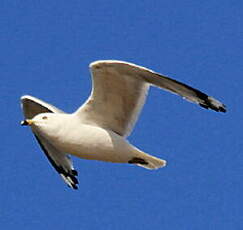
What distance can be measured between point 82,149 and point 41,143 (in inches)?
84.0

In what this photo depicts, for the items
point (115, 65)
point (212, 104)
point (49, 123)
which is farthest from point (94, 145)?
point (212, 104)

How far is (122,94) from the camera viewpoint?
10.8 meters

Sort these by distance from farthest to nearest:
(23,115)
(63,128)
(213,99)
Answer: (23,115) → (63,128) → (213,99)

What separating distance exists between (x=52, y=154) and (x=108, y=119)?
6.29 ft

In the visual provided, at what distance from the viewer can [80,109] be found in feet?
36.0

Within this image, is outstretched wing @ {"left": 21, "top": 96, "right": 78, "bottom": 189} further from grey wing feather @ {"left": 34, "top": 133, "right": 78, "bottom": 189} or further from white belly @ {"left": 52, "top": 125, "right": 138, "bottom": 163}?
white belly @ {"left": 52, "top": 125, "right": 138, "bottom": 163}

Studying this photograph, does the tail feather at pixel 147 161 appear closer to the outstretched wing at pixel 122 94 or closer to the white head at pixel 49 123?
the outstretched wing at pixel 122 94

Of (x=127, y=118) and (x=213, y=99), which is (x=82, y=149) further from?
(x=213, y=99)

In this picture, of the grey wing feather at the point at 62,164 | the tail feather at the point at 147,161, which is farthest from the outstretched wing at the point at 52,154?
the tail feather at the point at 147,161

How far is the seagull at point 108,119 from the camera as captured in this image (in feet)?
34.5

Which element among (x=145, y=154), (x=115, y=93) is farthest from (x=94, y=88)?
(x=145, y=154)

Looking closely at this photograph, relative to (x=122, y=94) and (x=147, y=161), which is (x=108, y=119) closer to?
(x=122, y=94)

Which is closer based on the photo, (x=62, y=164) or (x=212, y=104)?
(x=212, y=104)

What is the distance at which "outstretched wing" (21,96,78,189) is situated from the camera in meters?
12.6
